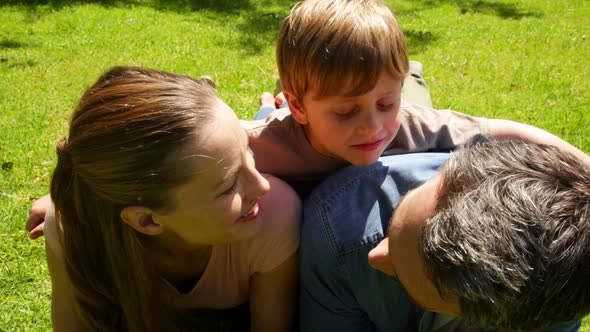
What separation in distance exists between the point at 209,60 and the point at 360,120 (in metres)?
4.37

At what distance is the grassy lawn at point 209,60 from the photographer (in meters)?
4.01

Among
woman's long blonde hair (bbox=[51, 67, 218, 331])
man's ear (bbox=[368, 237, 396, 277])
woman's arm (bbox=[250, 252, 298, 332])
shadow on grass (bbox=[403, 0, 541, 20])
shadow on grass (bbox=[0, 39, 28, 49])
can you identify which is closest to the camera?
man's ear (bbox=[368, 237, 396, 277])

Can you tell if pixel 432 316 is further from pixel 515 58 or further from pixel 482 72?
pixel 515 58

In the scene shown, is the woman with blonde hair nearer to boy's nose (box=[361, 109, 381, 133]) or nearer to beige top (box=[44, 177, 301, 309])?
beige top (box=[44, 177, 301, 309])

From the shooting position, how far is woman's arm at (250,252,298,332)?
2.48m

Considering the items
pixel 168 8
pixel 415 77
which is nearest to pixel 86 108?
pixel 415 77

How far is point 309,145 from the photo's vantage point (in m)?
2.69

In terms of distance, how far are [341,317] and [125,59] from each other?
5046 millimetres

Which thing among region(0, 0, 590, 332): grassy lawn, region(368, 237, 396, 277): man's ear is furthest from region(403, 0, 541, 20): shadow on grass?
region(368, 237, 396, 277): man's ear

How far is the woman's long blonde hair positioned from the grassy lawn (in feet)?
3.01

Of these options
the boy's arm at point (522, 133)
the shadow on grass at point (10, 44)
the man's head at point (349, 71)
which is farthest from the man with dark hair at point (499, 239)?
the shadow on grass at point (10, 44)

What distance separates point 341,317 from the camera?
2.32 m

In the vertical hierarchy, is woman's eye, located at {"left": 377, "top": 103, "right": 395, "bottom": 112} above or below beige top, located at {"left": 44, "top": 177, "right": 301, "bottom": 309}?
above

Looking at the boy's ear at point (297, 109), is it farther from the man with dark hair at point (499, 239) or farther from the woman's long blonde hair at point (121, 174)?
the man with dark hair at point (499, 239)
